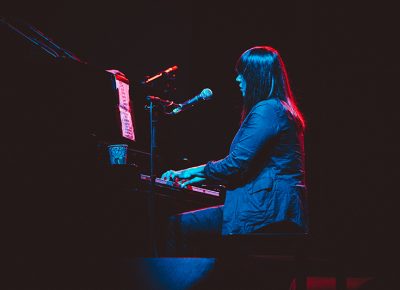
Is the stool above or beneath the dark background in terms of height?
beneath

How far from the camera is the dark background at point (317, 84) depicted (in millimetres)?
4895

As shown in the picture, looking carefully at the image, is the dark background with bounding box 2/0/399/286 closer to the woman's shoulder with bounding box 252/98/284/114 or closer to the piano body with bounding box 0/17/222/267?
the piano body with bounding box 0/17/222/267

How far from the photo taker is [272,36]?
5.66 meters

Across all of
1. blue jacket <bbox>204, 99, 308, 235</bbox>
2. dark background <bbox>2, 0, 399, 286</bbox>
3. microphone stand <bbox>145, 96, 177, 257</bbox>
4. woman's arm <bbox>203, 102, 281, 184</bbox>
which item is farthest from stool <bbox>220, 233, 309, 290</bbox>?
dark background <bbox>2, 0, 399, 286</bbox>

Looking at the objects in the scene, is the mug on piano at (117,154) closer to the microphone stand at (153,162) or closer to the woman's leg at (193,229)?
the microphone stand at (153,162)

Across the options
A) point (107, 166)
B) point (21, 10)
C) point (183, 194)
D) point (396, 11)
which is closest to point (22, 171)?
point (107, 166)

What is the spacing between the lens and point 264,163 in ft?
8.75

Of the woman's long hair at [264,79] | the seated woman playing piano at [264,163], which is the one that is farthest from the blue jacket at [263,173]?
the woman's long hair at [264,79]

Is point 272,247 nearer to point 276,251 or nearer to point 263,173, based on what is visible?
point 276,251

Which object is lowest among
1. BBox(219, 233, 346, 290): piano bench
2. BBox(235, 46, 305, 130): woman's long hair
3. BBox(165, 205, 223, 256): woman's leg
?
BBox(219, 233, 346, 290): piano bench

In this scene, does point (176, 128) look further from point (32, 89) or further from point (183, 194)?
point (32, 89)

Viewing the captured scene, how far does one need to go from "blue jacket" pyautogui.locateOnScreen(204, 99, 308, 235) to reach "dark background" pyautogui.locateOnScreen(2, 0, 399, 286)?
178 centimetres

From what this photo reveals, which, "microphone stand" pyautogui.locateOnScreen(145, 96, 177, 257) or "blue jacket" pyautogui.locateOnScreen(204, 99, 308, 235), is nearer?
"blue jacket" pyautogui.locateOnScreen(204, 99, 308, 235)

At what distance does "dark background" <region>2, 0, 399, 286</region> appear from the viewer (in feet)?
16.1
